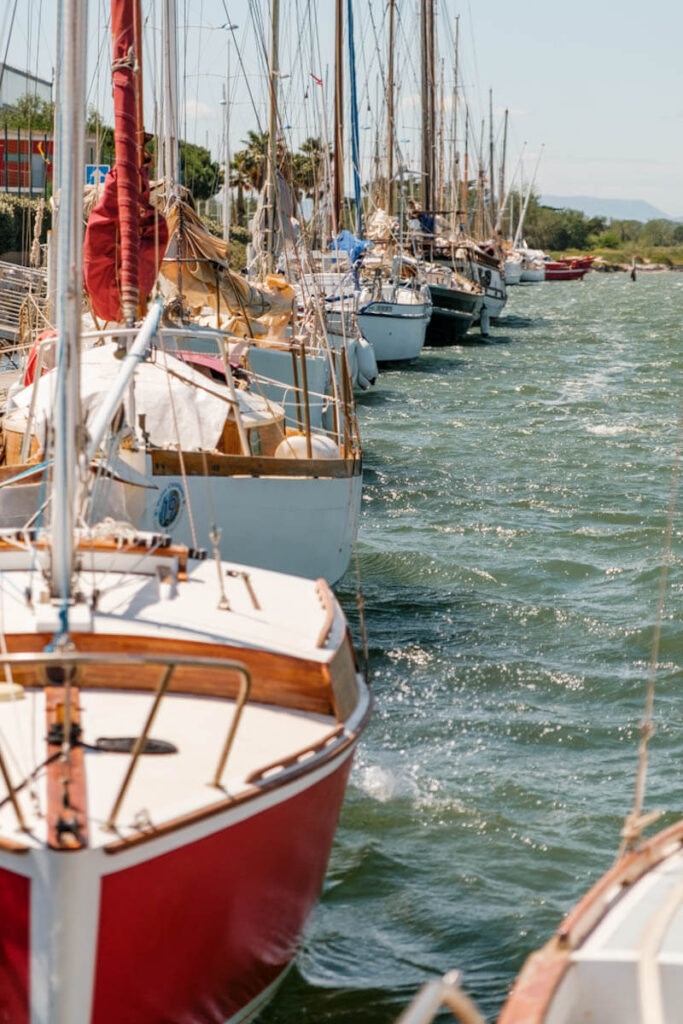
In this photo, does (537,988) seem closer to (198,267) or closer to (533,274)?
(198,267)

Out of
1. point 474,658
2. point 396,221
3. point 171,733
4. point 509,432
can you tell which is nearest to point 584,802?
point 474,658

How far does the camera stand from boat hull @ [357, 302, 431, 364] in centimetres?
3628

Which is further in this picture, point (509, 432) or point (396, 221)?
point (396, 221)

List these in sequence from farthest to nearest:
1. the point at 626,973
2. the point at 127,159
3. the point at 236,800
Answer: the point at 127,159, the point at 236,800, the point at 626,973

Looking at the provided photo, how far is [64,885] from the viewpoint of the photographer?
16.9ft

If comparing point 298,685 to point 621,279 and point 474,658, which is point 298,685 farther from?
point 621,279

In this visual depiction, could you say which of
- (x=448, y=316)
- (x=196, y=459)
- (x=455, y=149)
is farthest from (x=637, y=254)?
(x=196, y=459)

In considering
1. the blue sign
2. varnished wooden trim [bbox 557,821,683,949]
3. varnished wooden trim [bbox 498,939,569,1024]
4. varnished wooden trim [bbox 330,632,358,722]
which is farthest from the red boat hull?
varnished wooden trim [bbox 498,939,569,1024]

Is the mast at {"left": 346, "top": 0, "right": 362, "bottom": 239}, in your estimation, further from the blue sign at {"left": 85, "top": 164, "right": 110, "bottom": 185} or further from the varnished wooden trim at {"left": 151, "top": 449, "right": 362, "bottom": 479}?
the varnished wooden trim at {"left": 151, "top": 449, "right": 362, "bottom": 479}

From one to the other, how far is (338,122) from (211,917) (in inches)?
1088

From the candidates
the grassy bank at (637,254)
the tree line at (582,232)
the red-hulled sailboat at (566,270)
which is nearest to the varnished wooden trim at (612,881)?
the red-hulled sailboat at (566,270)

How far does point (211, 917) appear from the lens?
586cm

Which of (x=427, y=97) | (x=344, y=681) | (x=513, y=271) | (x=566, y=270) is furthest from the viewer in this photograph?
(x=566, y=270)

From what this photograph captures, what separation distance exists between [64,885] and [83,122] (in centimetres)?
370
